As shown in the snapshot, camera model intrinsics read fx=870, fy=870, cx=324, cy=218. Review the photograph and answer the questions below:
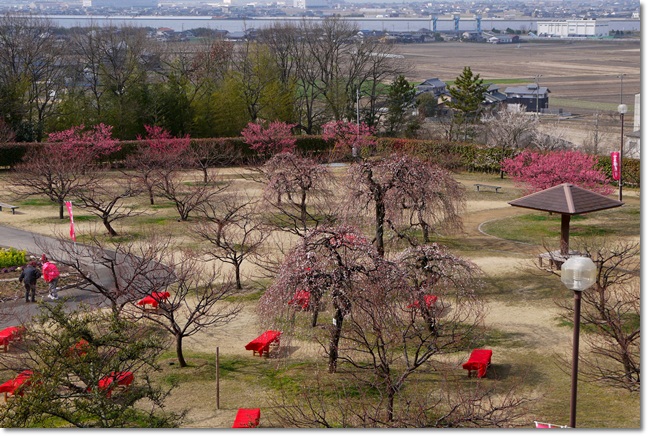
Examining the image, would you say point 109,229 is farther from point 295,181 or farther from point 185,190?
point 185,190

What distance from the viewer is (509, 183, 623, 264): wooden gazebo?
19938 millimetres

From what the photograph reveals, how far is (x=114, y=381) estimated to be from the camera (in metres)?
10.1

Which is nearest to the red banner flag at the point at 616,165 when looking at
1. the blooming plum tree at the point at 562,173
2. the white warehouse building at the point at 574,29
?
the blooming plum tree at the point at 562,173

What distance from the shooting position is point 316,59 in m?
51.9

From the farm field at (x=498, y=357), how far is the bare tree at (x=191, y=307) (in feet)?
1.06

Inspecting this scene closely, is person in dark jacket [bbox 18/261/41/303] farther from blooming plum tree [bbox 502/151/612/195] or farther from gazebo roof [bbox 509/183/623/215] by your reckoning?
blooming plum tree [bbox 502/151/612/195]

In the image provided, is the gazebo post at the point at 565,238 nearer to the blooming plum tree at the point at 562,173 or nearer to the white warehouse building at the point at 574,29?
the blooming plum tree at the point at 562,173

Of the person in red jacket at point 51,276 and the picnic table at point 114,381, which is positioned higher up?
the picnic table at point 114,381

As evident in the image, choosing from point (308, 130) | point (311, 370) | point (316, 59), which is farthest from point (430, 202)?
point (316, 59)

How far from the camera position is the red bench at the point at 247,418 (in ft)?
36.6

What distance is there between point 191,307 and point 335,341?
4.99 m

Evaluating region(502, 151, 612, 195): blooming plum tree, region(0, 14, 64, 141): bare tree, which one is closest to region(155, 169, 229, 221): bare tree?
region(502, 151, 612, 195): blooming plum tree

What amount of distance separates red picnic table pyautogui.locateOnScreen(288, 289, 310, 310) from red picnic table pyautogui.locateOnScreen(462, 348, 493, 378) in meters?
2.66

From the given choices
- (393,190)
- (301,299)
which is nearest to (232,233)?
(393,190)
